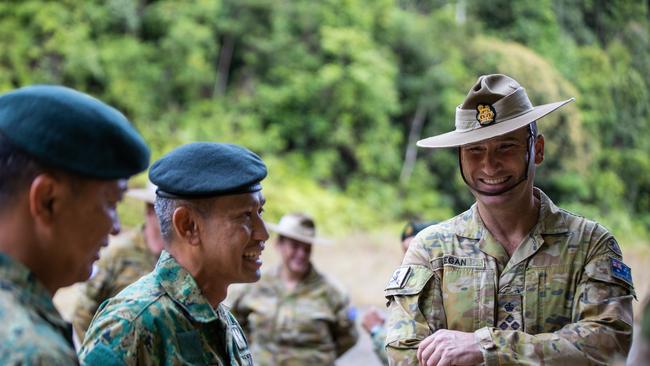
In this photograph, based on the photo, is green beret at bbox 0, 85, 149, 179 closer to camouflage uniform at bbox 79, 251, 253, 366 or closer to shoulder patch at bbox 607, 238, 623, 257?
camouflage uniform at bbox 79, 251, 253, 366

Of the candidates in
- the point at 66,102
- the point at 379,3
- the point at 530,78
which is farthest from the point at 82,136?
the point at 379,3

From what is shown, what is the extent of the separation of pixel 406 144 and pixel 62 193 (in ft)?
58.2

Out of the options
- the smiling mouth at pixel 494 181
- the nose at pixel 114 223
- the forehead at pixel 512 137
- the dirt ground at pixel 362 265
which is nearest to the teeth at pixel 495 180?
the smiling mouth at pixel 494 181

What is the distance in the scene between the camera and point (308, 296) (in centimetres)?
489

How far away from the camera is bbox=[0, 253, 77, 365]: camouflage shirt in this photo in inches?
46.9

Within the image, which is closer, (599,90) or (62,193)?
(62,193)

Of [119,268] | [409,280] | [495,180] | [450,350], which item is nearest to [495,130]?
[495,180]

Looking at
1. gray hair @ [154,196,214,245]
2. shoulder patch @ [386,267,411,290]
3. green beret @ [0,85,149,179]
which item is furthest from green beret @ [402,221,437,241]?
green beret @ [0,85,149,179]

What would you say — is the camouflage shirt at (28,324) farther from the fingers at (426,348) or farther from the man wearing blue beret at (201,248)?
the fingers at (426,348)

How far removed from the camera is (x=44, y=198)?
1323 mm

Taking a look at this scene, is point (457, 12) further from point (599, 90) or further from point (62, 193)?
point (62, 193)

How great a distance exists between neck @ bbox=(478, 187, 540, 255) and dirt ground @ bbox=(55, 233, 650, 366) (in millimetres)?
7014

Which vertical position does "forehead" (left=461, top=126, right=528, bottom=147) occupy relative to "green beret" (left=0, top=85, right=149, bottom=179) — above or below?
below

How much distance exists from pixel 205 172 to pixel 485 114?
111 centimetres
